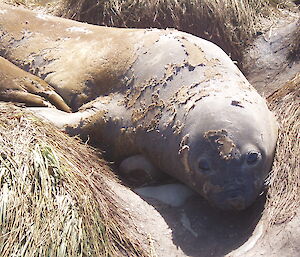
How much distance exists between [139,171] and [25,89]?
1.10m

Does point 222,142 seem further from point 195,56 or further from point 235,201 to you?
point 195,56

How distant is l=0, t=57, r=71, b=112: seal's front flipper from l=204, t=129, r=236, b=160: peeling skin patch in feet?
4.56

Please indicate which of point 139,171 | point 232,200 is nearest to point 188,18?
point 139,171

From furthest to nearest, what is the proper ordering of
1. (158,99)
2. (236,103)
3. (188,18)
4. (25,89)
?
(188,18) < (25,89) < (158,99) < (236,103)

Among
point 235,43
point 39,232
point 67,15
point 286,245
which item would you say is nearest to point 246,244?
point 286,245

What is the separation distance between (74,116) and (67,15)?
253 cm

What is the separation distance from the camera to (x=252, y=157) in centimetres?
473

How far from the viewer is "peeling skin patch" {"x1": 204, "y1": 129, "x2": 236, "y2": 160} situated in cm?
470

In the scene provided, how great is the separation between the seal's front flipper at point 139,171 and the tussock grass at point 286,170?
2.78 feet

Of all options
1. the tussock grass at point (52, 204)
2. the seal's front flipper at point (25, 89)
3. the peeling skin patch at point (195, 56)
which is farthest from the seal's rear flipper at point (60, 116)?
the peeling skin patch at point (195, 56)

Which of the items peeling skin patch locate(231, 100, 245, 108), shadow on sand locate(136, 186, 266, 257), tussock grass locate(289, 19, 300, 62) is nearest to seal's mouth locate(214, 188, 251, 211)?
shadow on sand locate(136, 186, 266, 257)

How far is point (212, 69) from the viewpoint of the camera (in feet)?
17.4

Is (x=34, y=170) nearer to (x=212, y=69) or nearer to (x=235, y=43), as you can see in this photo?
(x=212, y=69)

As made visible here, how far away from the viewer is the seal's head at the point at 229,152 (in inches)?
185
